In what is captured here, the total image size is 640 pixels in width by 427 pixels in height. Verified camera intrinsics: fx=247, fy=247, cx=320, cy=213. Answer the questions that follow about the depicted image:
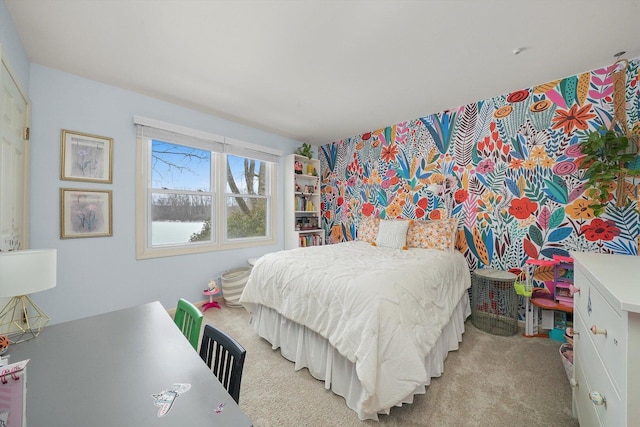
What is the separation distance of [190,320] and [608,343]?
1.69m

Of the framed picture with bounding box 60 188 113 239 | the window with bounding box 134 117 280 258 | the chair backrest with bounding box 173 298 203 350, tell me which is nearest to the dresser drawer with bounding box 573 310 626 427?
the chair backrest with bounding box 173 298 203 350

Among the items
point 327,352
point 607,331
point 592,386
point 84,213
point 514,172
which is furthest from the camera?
point 514,172

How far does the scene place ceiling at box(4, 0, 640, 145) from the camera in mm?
1577

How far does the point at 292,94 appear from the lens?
2.68 metres

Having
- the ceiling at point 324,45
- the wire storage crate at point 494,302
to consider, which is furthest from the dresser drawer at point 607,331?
the ceiling at point 324,45

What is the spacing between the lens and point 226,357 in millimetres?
966

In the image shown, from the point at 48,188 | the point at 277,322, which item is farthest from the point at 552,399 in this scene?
the point at 48,188

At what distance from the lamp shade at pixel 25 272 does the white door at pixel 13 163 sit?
0.70 metres

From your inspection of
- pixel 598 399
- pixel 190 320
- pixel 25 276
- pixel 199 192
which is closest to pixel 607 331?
pixel 598 399

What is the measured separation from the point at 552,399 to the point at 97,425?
2353mm

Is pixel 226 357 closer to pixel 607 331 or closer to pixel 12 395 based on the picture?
pixel 12 395

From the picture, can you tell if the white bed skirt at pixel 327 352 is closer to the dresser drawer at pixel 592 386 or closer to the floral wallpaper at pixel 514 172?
the dresser drawer at pixel 592 386

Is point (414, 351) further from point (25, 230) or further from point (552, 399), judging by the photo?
point (25, 230)

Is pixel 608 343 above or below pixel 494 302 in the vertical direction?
above
